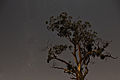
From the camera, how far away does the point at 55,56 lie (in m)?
19.9

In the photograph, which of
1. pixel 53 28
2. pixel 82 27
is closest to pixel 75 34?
pixel 82 27

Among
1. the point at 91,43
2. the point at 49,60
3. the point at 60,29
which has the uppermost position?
the point at 60,29

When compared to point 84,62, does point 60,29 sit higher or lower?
higher

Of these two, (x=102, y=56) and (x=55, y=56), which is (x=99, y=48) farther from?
(x=55, y=56)

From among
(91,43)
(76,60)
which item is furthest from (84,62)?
(91,43)

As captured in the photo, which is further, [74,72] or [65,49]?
[65,49]

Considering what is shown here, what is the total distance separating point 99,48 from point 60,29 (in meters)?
4.25

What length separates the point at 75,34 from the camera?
66.5 feet

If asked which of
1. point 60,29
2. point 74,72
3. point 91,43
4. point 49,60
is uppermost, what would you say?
point 60,29

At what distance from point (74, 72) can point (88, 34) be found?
4005 millimetres

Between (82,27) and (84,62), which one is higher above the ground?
(82,27)

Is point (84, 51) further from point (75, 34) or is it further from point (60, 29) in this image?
point (60, 29)

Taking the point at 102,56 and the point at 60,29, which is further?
the point at 60,29

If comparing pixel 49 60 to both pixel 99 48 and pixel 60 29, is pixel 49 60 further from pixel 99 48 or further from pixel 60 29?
pixel 99 48
